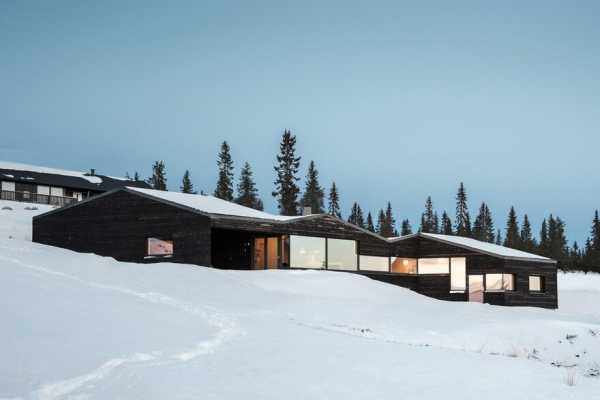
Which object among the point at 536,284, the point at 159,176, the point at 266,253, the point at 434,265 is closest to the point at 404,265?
the point at 434,265

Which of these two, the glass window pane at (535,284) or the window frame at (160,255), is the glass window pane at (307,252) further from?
the glass window pane at (535,284)

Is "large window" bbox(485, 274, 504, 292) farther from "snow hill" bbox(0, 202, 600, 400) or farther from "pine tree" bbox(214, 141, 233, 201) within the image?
"pine tree" bbox(214, 141, 233, 201)

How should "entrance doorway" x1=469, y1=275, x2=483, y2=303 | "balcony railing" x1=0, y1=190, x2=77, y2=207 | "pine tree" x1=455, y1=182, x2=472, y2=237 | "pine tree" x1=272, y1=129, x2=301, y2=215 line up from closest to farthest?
1. "entrance doorway" x1=469, y1=275, x2=483, y2=303
2. "balcony railing" x1=0, y1=190, x2=77, y2=207
3. "pine tree" x1=272, y1=129, x2=301, y2=215
4. "pine tree" x1=455, y1=182, x2=472, y2=237

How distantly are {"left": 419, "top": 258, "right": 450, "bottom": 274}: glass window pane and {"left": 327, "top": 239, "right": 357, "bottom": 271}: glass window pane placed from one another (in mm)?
6624

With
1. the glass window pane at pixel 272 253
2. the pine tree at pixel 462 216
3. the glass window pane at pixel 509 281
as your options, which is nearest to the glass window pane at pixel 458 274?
the glass window pane at pixel 509 281

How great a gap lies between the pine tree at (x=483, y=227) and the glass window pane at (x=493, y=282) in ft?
210

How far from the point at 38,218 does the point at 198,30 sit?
138m

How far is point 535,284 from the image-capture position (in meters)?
40.7

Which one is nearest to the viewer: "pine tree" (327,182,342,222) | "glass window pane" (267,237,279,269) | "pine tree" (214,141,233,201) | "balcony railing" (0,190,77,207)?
"glass window pane" (267,237,279,269)

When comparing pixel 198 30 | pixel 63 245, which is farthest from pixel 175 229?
pixel 198 30

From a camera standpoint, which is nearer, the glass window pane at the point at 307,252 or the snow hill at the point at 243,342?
the snow hill at the point at 243,342

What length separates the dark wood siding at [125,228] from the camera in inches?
1183

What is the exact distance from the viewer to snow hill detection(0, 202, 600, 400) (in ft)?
28.0

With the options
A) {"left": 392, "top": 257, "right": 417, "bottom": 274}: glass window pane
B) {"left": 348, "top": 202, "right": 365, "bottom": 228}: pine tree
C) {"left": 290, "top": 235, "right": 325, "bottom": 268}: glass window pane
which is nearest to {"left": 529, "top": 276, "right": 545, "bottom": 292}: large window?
{"left": 392, "top": 257, "right": 417, "bottom": 274}: glass window pane
